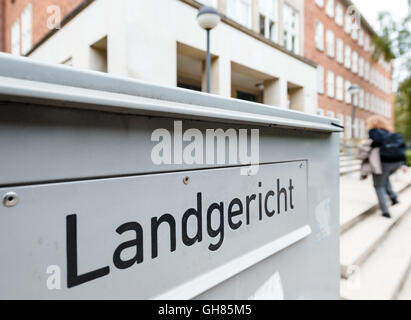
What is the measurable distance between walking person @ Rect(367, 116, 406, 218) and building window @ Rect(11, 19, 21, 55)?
13555 millimetres

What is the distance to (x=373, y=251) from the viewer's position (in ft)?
10.5

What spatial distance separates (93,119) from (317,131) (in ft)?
3.78

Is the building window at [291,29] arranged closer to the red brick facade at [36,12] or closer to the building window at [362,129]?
the red brick facade at [36,12]

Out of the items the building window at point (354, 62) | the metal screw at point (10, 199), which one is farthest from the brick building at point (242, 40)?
the metal screw at point (10, 199)

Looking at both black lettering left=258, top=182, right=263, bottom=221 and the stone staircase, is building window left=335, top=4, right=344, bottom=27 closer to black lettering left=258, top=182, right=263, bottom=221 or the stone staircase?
the stone staircase

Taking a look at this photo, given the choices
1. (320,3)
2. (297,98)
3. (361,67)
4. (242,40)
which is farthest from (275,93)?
(361,67)

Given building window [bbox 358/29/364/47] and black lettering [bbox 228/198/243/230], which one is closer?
black lettering [bbox 228/198/243/230]

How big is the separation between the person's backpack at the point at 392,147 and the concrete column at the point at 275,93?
6.29 metres

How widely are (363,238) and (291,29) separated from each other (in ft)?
35.9

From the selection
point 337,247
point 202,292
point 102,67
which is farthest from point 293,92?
point 202,292

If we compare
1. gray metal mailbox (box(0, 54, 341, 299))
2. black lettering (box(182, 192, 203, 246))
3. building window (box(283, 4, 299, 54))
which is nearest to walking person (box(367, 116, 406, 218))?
gray metal mailbox (box(0, 54, 341, 299))

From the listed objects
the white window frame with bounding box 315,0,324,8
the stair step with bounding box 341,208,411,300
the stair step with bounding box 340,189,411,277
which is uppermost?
the white window frame with bounding box 315,0,324,8

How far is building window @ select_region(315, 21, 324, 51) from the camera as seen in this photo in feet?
52.6

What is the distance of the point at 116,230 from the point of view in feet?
2.14
